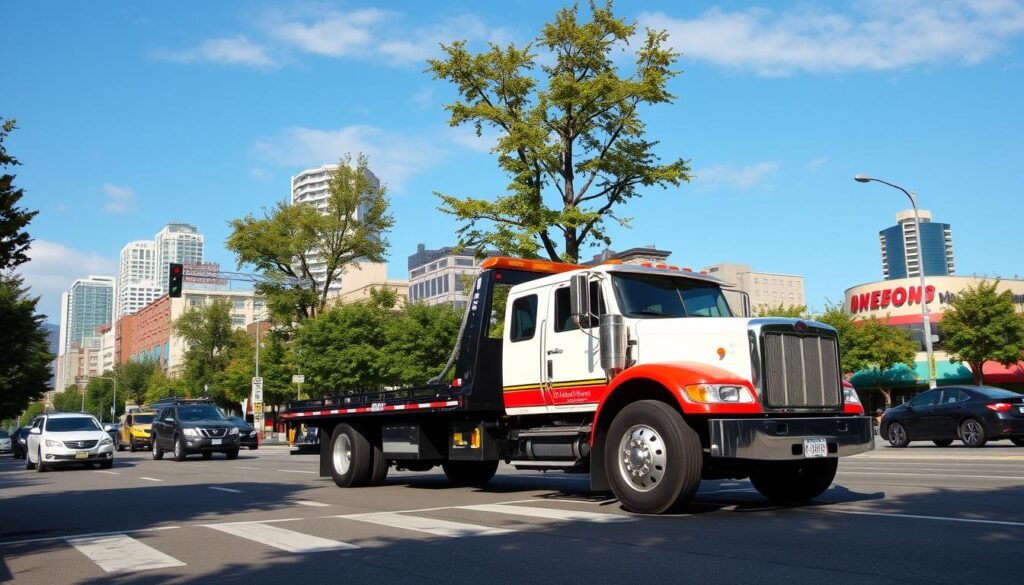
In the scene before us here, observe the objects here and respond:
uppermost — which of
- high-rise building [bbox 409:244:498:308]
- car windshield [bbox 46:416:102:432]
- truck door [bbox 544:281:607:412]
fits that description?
high-rise building [bbox 409:244:498:308]

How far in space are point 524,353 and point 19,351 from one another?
51.9 metres

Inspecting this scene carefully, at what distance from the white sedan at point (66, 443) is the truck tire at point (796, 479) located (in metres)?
19.7

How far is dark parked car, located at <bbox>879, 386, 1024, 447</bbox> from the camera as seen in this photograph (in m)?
18.6

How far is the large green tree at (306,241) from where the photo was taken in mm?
51031

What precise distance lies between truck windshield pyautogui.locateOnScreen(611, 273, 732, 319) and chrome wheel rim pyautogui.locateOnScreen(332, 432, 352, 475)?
20.5ft

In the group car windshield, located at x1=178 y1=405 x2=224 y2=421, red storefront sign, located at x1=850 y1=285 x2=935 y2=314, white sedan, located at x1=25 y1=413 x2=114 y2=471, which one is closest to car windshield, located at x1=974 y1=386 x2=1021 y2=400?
white sedan, located at x1=25 y1=413 x2=114 y2=471

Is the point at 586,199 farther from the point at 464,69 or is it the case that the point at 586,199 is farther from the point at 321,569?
the point at 321,569

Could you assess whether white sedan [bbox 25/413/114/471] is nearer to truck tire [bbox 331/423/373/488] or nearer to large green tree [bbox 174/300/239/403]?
truck tire [bbox 331/423/373/488]

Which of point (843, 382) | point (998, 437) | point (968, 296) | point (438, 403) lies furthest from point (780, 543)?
point (968, 296)

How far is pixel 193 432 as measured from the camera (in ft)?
88.9

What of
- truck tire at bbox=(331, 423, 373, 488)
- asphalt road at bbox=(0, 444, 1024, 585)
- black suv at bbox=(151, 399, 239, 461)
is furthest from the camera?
black suv at bbox=(151, 399, 239, 461)

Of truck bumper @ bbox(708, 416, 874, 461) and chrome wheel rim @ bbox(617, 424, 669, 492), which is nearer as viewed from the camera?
truck bumper @ bbox(708, 416, 874, 461)

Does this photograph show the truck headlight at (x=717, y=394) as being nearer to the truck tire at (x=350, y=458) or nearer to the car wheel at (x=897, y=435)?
the truck tire at (x=350, y=458)

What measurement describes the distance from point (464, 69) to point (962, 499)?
2375 cm
